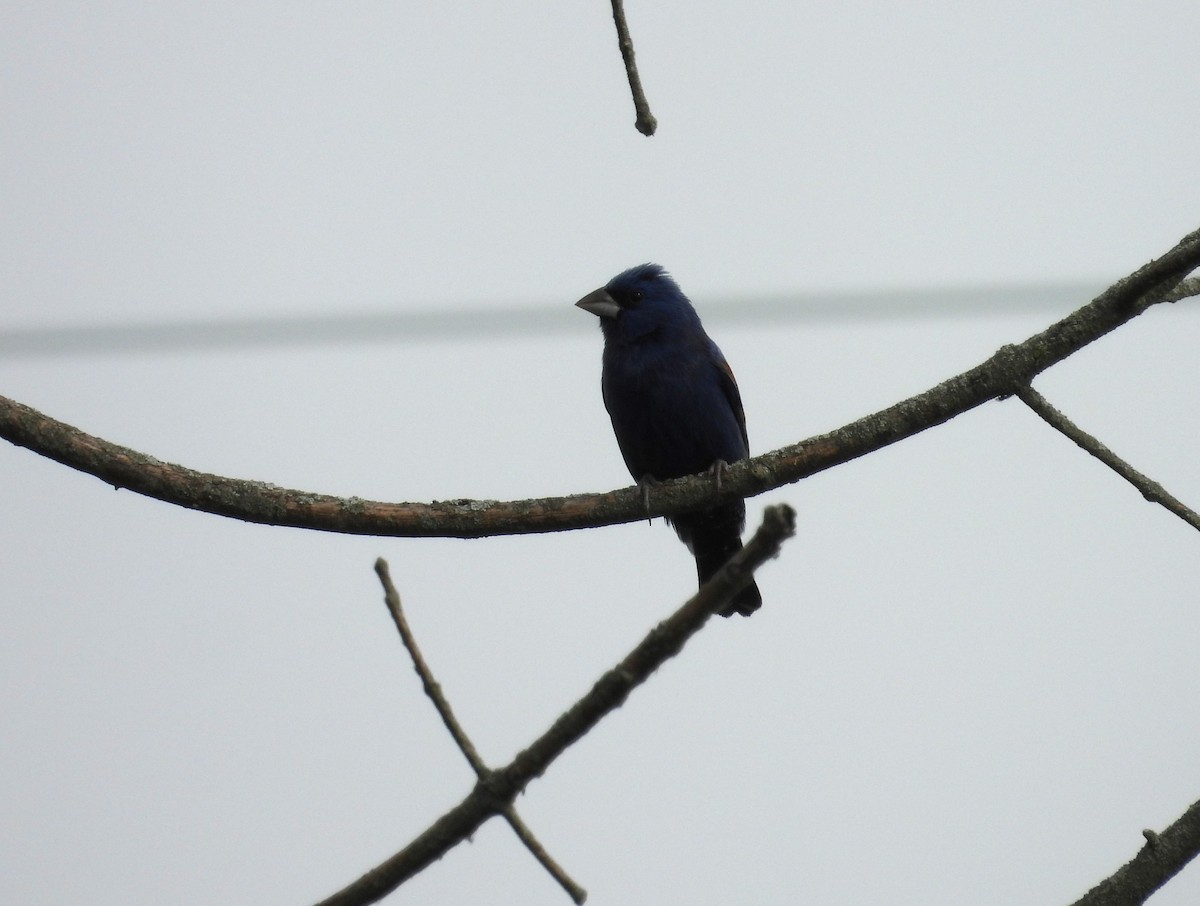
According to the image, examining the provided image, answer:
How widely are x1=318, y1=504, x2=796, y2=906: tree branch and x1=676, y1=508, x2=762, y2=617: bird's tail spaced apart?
16.7 feet

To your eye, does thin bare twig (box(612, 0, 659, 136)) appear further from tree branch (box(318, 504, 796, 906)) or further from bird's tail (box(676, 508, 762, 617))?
bird's tail (box(676, 508, 762, 617))

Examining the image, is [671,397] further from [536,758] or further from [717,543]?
[536,758]

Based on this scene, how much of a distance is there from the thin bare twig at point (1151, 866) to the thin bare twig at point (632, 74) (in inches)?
75.2

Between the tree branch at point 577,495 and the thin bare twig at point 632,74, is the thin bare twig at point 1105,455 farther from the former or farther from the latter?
the thin bare twig at point 632,74

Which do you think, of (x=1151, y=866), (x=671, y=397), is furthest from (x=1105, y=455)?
(x=671, y=397)

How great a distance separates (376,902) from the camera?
7.34 ft

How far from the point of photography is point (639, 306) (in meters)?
7.50

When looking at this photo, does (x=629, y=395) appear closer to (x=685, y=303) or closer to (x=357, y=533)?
(x=685, y=303)

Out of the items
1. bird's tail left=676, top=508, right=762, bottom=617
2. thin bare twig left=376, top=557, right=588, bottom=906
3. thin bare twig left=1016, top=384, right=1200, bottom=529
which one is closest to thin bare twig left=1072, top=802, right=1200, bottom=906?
thin bare twig left=1016, top=384, right=1200, bottom=529

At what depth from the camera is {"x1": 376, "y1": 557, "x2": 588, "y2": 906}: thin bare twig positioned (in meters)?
2.30

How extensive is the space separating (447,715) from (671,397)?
449 centimetres

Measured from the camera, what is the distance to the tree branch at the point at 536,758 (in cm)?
204

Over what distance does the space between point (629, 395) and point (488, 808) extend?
16.0 ft

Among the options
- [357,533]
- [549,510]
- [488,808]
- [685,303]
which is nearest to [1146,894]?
[488,808]
